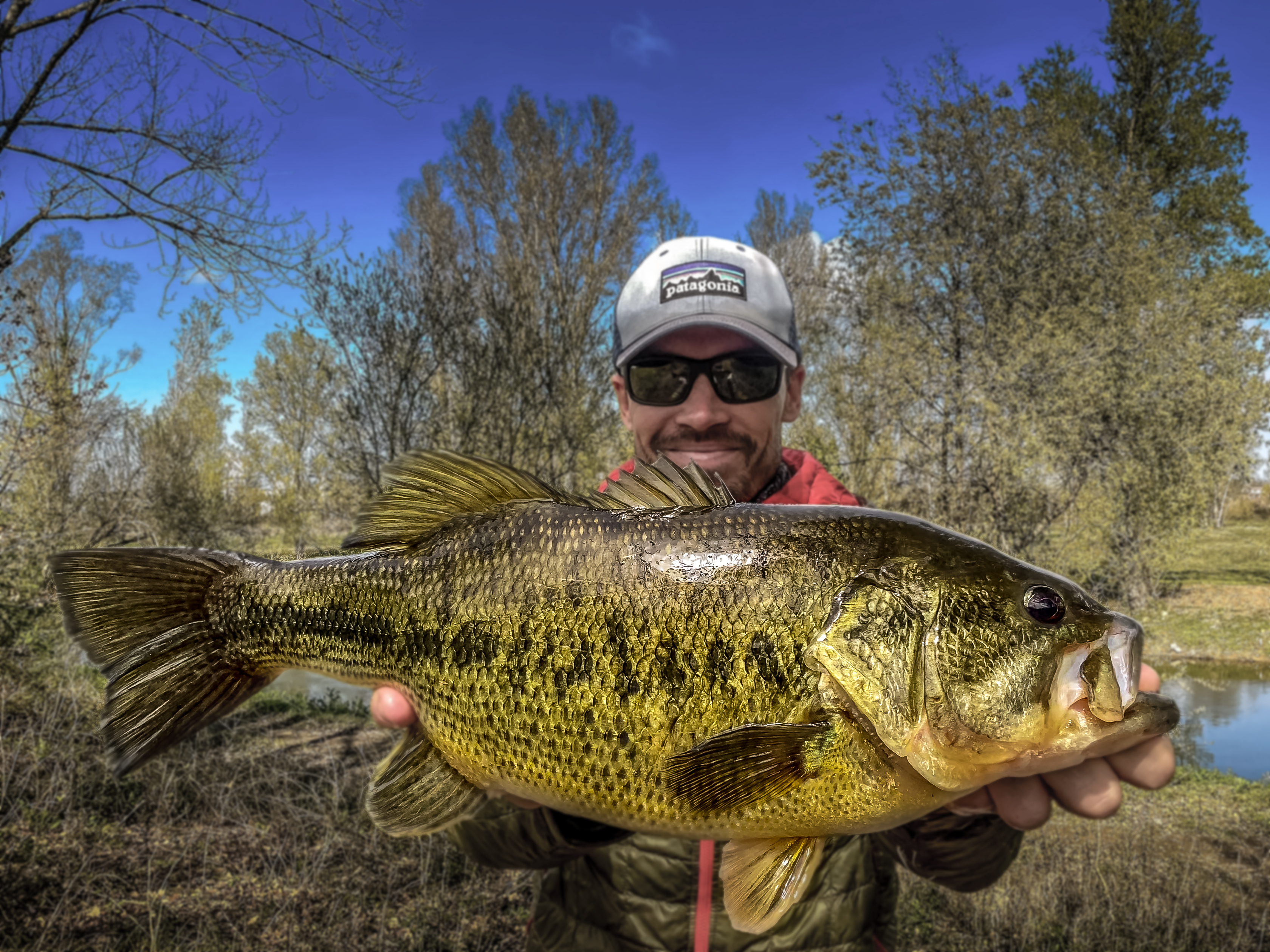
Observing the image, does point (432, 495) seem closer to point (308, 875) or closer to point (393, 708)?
Result: point (393, 708)

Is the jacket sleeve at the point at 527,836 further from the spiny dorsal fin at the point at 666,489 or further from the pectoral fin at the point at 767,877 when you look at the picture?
the spiny dorsal fin at the point at 666,489

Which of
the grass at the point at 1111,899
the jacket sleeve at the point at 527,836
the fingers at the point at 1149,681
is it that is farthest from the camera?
the grass at the point at 1111,899

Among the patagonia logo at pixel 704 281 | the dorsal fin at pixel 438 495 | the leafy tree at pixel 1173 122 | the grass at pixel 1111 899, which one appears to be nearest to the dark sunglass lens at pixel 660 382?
the patagonia logo at pixel 704 281

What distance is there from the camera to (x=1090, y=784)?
4.45 ft

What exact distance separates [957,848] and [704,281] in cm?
196

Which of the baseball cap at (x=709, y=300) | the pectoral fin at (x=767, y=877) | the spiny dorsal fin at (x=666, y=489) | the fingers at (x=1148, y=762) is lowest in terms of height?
the pectoral fin at (x=767, y=877)

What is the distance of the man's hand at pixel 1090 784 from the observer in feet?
4.33

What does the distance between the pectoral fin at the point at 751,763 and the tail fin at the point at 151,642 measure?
40.8 inches

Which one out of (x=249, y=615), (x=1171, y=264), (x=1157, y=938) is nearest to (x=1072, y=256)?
(x=1171, y=264)

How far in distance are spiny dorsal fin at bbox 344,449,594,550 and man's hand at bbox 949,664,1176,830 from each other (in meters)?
1.11

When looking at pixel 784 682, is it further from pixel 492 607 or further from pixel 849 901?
Answer: pixel 849 901

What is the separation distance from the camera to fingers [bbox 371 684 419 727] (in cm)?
151

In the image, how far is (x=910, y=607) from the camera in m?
1.24

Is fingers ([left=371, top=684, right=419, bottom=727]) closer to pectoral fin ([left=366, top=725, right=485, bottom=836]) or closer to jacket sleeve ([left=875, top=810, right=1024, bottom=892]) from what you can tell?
pectoral fin ([left=366, top=725, right=485, bottom=836])
